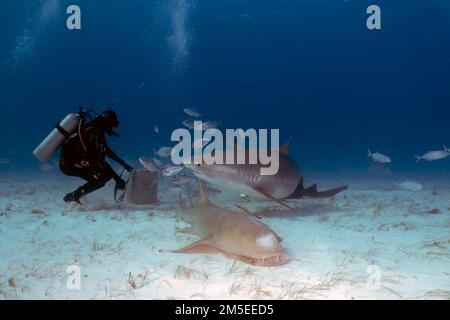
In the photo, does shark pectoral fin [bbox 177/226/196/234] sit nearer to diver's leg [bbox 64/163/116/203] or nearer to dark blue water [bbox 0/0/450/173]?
diver's leg [bbox 64/163/116/203]

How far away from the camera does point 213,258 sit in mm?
4422

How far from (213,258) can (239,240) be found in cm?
59

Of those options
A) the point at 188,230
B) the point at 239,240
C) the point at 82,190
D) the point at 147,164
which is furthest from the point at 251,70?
the point at 239,240

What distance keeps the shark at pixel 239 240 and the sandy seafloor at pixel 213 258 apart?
161mm

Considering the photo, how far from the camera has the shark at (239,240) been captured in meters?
3.94

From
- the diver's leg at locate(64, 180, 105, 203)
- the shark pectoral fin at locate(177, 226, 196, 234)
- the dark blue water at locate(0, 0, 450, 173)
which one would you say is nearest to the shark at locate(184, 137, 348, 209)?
the shark pectoral fin at locate(177, 226, 196, 234)

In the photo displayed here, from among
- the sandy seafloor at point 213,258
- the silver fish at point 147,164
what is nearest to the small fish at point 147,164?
the silver fish at point 147,164

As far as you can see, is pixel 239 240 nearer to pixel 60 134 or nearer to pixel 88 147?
pixel 88 147

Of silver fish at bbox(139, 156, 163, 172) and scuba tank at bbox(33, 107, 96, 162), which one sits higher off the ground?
scuba tank at bbox(33, 107, 96, 162)

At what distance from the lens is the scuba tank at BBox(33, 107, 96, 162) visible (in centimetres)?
666

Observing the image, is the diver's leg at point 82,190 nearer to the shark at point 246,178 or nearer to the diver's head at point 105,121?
the diver's head at point 105,121

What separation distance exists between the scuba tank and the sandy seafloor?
54.5 inches

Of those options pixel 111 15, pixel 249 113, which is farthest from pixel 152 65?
pixel 111 15

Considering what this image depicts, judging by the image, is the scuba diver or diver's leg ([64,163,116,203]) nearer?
the scuba diver
